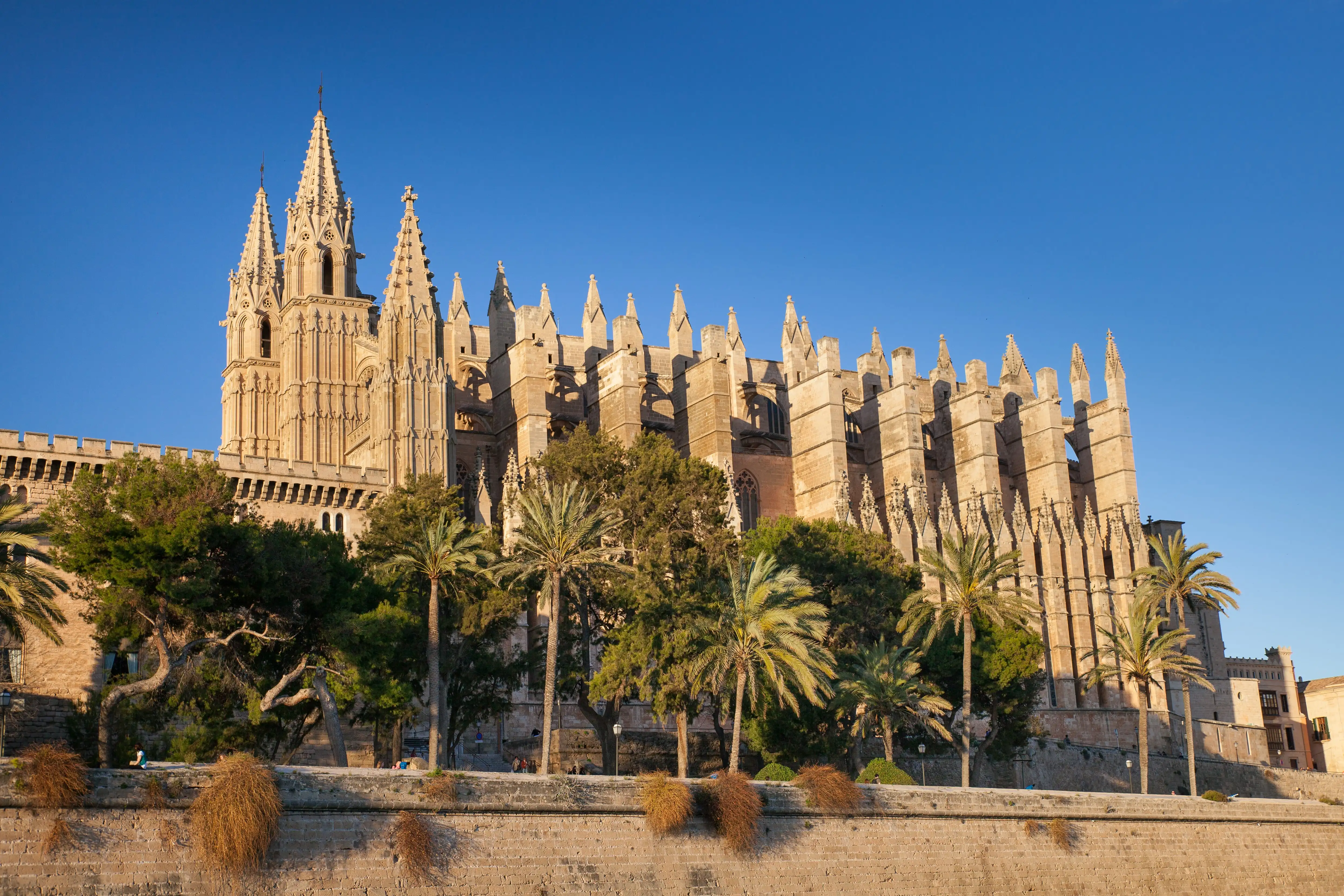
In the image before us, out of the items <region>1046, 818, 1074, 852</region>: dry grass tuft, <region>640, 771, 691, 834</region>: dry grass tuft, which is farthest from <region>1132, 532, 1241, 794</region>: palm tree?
<region>640, 771, 691, 834</region>: dry grass tuft

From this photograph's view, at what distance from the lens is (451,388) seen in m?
48.8

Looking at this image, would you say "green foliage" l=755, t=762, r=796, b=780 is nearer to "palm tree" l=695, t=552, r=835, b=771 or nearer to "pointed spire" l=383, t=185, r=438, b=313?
"palm tree" l=695, t=552, r=835, b=771

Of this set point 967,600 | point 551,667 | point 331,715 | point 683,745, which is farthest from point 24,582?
point 967,600

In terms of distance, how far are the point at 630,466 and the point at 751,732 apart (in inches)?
325

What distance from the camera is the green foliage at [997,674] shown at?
1804 inches

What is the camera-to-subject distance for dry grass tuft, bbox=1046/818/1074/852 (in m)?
33.2

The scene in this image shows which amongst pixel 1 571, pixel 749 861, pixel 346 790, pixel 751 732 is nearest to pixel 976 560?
pixel 751 732

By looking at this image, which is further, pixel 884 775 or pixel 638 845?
pixel 884 775

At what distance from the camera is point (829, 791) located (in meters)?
29.6

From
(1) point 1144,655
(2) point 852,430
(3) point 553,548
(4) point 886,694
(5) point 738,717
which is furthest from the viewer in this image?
(2) point 852,430

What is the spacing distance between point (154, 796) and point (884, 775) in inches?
681

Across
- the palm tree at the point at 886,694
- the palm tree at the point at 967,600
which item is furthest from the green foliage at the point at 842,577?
the palm tree at the point at 967,600

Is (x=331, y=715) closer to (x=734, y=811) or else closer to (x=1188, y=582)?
(x=734, y=811)

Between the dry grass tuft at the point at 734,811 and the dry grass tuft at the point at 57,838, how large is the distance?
11060 millimetres
